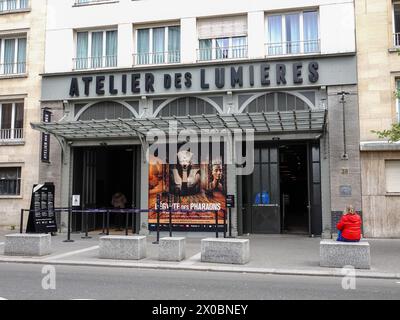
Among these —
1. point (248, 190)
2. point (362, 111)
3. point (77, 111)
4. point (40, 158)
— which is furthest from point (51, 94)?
point (362, 111)

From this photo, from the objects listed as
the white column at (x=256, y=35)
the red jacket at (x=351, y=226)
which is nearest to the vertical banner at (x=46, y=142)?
the white column at (x=256, y=35)

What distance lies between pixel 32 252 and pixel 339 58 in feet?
39.8

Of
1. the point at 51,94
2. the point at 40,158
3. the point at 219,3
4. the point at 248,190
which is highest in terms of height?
the point at 219,3

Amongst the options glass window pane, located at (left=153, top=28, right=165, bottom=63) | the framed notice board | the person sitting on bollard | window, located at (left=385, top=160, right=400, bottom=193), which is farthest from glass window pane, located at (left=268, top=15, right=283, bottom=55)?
the framed notice board

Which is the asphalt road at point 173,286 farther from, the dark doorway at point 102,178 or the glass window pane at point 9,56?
the glass window pane at point 9,56

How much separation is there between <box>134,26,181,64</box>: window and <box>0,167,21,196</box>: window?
7.03m

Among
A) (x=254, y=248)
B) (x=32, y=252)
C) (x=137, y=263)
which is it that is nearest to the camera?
(x=137, y=263)

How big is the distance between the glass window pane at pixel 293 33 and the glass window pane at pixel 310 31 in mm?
Answer: 263

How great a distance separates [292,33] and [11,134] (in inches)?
491

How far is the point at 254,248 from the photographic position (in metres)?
13.5

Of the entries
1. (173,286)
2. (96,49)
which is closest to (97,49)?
(96,49)

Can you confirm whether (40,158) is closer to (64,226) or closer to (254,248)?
(64,226)

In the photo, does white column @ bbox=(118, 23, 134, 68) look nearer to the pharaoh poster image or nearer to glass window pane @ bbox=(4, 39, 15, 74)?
the pharaoh poster image
